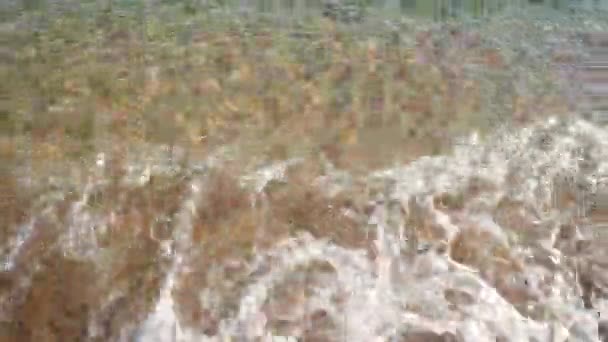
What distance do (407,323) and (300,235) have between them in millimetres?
239

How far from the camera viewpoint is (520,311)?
1349mm

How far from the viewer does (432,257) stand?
4.41ft

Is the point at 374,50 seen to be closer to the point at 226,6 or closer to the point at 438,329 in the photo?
the point at 226,6

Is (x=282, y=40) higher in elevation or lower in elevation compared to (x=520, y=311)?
higher

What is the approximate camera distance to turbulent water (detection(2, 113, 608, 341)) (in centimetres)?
130

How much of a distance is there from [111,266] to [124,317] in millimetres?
88

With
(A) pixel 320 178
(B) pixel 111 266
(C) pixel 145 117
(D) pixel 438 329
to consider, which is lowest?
(D) pixel 438 329

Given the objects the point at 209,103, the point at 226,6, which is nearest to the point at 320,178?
the point at 209,103

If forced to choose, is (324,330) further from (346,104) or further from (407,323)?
(346,104)

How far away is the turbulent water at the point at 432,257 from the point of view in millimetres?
1305

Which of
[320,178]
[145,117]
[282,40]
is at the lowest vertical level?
[320,178]

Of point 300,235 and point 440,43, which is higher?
point 440,43

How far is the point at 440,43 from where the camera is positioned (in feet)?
4.52

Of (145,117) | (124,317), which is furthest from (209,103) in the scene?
(124,317)
